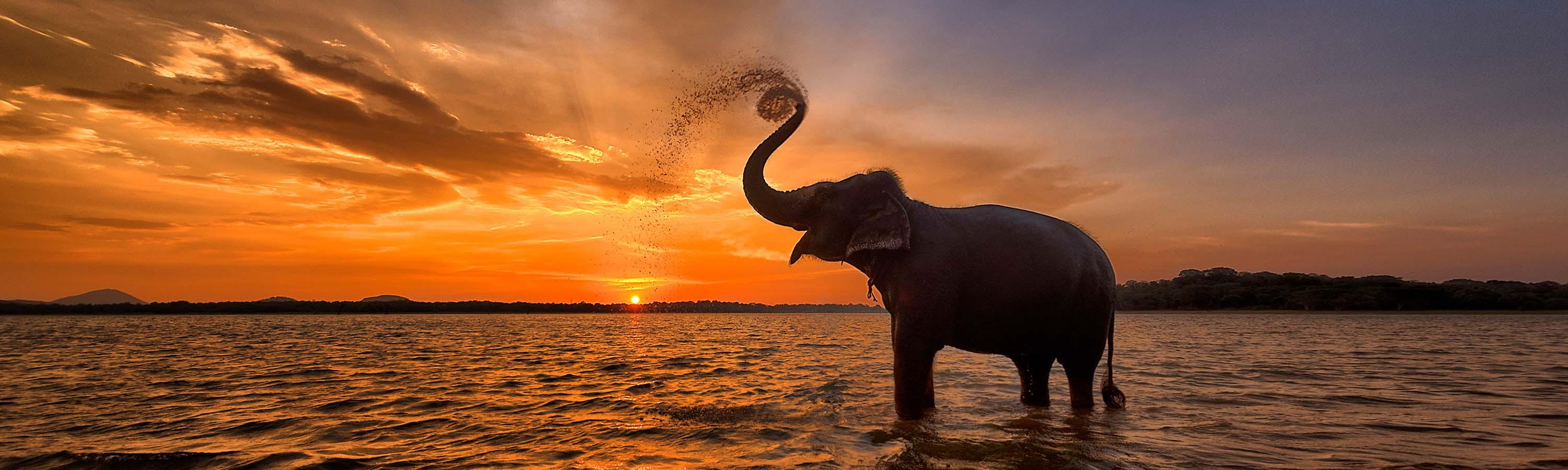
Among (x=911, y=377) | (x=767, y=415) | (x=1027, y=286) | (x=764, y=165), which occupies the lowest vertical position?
(x=767, y=415)

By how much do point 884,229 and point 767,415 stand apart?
2.74m

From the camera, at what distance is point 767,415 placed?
7.47 metres

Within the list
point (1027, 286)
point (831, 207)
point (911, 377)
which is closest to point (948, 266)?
point (1027, 286)

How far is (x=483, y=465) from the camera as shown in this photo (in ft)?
16.8

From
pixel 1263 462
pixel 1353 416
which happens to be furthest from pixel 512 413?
pixel 1353 416

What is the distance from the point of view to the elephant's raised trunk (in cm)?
664

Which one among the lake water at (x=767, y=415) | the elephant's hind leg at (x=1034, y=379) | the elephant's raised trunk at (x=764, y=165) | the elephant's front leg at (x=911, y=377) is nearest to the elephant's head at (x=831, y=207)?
the elephant's raised trunk at (x=764, y=165)

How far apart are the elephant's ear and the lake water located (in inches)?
66.0

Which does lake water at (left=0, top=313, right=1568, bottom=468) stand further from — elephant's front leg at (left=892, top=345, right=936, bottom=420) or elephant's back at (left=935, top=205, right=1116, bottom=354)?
elephant's back at (left=935, top=205, right=1116, bottom=354)

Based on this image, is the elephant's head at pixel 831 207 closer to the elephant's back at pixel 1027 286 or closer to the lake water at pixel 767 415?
the elephant's back at pixel 1027 286

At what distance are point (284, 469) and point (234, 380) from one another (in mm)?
9568

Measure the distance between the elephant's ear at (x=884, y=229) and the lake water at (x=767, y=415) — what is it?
66.0 inches

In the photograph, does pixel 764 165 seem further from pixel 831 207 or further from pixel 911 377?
pixel 911 377

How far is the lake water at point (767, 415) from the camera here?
206 inches
